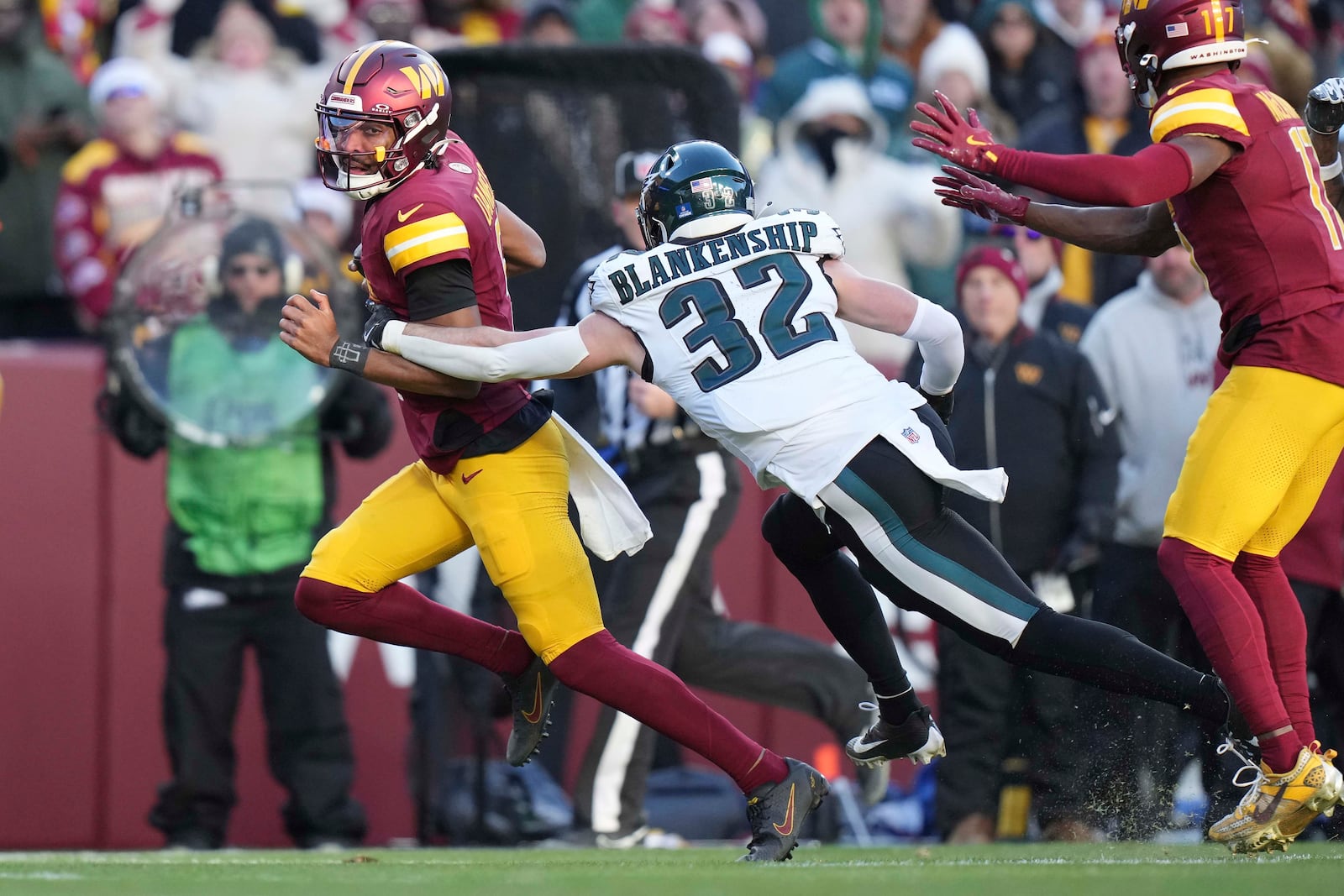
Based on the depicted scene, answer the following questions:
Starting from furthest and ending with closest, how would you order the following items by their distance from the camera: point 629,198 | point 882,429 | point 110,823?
1. point 110,823
2. point 629,198
3. point 882,429

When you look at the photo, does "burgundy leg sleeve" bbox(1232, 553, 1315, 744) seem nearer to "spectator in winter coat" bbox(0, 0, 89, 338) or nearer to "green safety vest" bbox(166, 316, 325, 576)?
"green safety vest" bbox(166, 316, 325, 576)

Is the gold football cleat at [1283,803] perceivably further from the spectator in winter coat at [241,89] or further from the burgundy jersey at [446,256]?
the spectator in winter coat at [241,89]

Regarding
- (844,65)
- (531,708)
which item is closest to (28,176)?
(844,65)

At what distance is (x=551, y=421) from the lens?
5820 millimetres

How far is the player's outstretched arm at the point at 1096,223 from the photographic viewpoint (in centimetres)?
566

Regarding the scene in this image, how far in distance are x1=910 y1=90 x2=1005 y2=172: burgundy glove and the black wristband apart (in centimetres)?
146

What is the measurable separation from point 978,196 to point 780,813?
5.36ft

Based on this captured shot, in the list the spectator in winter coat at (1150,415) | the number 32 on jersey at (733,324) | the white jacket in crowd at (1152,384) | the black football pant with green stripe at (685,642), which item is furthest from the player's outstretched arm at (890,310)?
the white jacket in crowd at (1152,384)

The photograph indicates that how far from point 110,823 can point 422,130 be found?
3817 millimetres

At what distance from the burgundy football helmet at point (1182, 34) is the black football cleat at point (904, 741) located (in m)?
1.78

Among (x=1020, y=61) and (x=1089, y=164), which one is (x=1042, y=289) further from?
A: (x=1089, y=164)

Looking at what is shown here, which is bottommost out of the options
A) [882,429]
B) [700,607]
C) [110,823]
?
[110,823]

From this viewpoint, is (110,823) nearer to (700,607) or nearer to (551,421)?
(700,607)

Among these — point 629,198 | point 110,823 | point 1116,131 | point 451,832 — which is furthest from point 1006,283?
point 110,823
